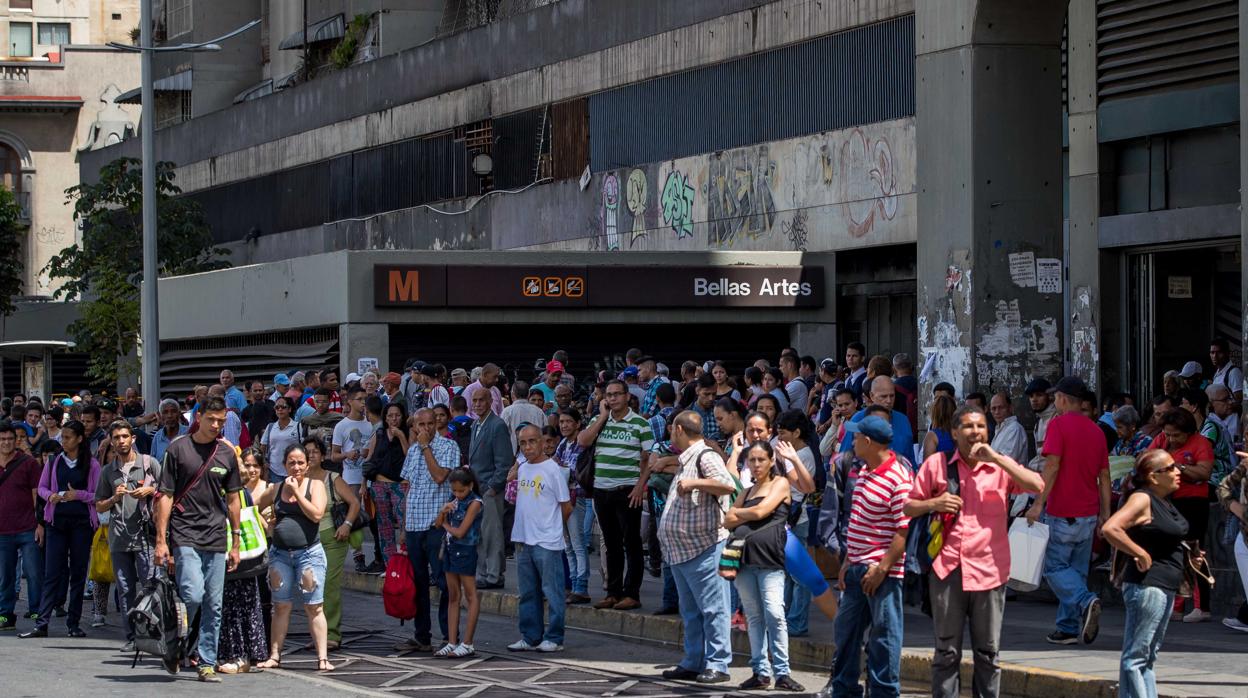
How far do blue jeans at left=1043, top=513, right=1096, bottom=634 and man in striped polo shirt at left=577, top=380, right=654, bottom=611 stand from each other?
3235 mm

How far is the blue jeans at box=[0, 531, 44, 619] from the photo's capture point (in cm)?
1573

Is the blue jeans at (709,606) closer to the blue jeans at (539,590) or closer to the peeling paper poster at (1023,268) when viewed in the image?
the blue jeans at (539,590)

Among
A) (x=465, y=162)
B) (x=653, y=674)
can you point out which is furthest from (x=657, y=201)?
(x=653, y=674)

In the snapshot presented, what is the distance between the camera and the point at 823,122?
1149 inches

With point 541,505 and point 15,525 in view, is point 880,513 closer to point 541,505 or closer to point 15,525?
point 541,505

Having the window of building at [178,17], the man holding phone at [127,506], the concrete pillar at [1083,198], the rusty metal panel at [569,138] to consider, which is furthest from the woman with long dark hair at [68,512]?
the window of building at [178,17]

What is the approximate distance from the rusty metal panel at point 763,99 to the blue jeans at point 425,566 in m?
14.9

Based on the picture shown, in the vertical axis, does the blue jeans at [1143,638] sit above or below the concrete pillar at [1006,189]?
below

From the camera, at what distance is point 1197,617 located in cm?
1351

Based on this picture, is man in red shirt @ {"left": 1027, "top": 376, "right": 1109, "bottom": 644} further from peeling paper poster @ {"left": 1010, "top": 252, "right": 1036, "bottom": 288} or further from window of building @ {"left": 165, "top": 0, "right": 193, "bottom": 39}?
window of building @ {"left": 165, "top": 0, "right": 193, "bottom": 39}

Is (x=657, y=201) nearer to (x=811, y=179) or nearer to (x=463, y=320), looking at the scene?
(x=811, y=179)

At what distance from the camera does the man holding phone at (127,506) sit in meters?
14.5

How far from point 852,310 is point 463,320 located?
23.5ft

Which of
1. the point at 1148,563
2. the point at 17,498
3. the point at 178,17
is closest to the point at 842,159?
the point at 17,498
